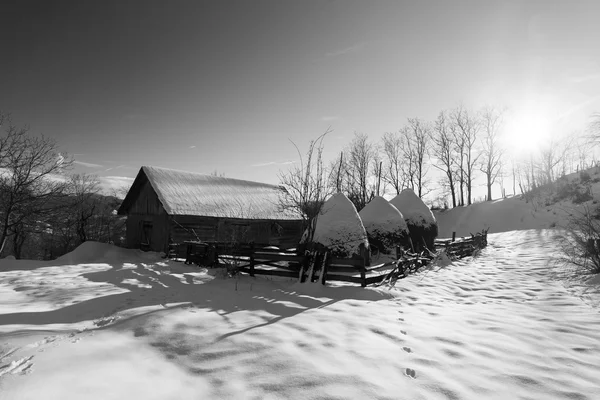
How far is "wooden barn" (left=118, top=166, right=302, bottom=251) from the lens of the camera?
16.4 m

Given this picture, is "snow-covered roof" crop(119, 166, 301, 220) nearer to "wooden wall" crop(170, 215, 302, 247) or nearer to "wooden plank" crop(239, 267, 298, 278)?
"wooden wall" crop(170, 215, 302, 247)

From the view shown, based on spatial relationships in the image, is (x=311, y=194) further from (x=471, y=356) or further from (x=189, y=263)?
(x=471, y=356)

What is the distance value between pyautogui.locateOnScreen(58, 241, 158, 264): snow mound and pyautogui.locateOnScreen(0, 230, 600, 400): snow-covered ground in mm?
6212

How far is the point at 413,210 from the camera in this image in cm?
1365

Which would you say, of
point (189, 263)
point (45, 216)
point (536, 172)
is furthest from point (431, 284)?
point (536, 172)

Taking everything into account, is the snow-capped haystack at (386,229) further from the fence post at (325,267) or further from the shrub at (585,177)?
the shrub at (585,177)

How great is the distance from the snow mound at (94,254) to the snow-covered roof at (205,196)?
10.7 ft

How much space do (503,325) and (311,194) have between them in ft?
22.7

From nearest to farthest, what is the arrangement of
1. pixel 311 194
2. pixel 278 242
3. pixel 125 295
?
pixel 125 295 → pixel 311 194 → pixel 278 242

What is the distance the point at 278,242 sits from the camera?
20812 mm

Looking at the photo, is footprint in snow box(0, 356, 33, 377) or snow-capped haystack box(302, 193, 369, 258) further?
snow-capped haystack box(302, 193, 369, 258)

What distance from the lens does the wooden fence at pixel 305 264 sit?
7797 mm

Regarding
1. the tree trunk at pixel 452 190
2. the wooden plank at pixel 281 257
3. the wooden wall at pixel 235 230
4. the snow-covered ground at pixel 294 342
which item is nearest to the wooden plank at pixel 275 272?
the wooden plank at pixel 281 257

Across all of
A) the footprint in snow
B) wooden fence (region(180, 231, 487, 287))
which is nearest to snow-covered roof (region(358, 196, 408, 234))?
wooden fence (region(180, 231, 487, 287))
